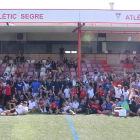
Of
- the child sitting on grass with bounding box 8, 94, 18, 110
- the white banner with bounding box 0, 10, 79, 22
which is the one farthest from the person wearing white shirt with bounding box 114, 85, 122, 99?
the white banner with bounding box 0, 10, 79, 22

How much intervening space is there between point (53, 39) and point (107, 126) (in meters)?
13.3

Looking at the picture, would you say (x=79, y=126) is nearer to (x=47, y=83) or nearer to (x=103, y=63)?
(x=47, y=83)

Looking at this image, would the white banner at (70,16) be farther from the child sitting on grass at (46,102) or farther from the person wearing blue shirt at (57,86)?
the child sitting on grass at (46,102)

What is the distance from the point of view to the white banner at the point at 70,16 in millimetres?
14688

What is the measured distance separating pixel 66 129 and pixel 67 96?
4797mm

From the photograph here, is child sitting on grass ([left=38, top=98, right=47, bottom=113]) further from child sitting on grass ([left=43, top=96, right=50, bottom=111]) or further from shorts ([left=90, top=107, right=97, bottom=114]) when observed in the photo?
shorts ([left=90, top=107, right=97, bottom=114])

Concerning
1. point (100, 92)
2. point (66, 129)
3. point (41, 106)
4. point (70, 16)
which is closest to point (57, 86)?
point (41, 106)

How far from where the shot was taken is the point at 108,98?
38.3 feet

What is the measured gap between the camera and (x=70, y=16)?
15.0 meters

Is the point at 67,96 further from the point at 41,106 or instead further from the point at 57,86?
the point at 41,106

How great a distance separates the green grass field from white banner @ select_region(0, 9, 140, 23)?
7076 millimetres

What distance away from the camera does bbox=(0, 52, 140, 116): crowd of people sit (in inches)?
451

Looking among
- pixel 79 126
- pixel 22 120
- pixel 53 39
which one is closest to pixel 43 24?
pixel 53 39
